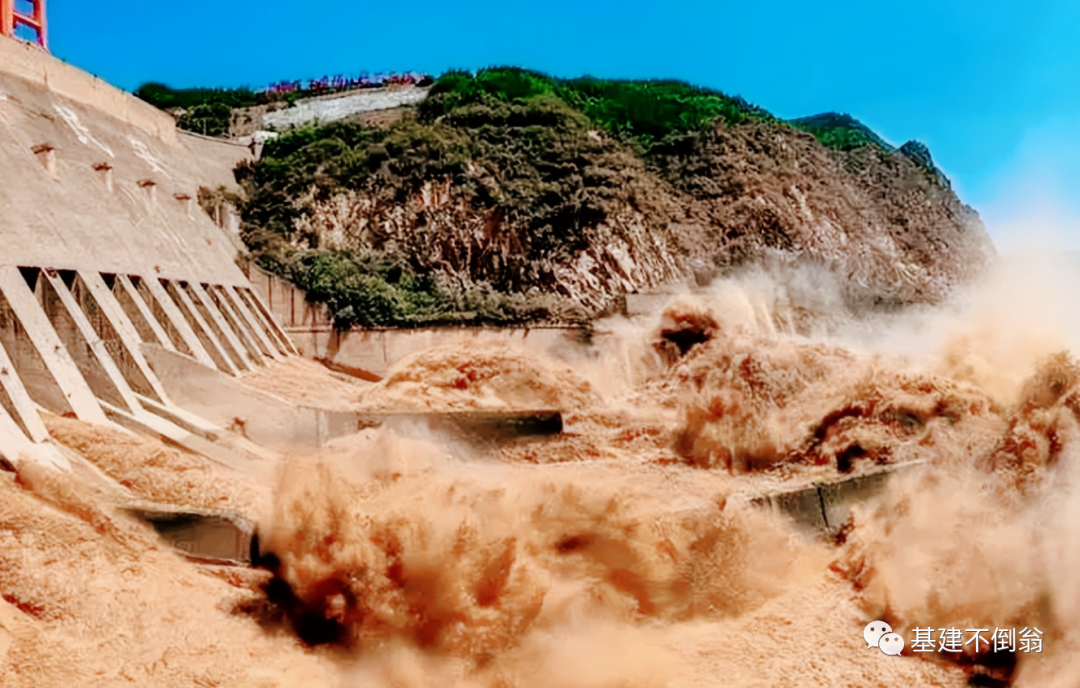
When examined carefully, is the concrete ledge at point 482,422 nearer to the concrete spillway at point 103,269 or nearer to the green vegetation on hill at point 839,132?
the concrete spillway at point 103,269

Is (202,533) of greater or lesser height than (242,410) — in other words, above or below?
below

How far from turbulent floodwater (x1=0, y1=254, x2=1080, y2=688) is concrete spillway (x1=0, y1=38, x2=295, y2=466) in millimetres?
1079

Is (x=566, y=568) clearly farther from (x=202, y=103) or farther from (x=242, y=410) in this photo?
(x=202, y=103)

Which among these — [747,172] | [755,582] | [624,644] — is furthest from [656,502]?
[747,172]

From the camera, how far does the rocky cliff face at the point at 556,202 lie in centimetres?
2327

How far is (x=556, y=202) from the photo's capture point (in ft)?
79.3

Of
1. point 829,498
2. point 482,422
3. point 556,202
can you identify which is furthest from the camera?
point 556,202

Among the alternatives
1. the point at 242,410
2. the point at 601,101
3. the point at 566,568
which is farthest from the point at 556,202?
the point at 566,568

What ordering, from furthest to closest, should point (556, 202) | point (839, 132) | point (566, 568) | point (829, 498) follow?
point (839, 132) → point (556, 202) → point (829, 498) → point (566, 568)

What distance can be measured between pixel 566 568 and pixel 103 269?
928 centimetres

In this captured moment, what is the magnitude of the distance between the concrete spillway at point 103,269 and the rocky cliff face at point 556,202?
2.64m

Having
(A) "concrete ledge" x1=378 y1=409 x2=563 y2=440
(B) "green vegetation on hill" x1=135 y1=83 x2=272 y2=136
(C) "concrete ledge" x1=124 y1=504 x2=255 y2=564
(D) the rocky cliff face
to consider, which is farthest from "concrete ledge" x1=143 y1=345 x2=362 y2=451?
(B) "green vegetation on hill" x1=135 y1=83 x2=272 y2=136

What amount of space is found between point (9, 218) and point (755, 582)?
10128mm

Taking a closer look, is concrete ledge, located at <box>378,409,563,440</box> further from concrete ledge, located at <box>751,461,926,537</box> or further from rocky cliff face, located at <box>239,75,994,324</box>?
rocky cliff face, located at <box>239,75,994,324</box>
